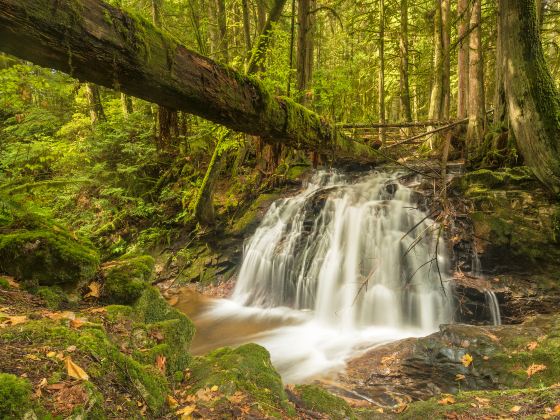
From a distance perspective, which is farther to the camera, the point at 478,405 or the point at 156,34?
the point at 478,405

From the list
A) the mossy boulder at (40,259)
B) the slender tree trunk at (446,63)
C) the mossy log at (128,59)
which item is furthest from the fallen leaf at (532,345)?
the slender tree trunk at (446,63)

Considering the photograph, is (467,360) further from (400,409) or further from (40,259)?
(40,259)

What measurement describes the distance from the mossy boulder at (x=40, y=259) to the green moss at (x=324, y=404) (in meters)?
2.52

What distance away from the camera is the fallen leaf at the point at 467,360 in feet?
16.5

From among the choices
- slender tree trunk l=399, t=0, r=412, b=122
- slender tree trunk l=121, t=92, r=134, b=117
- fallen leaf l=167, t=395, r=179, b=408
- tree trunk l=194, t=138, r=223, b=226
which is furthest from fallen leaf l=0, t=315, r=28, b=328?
slender tree trunk l=399, t=0, r=412, b=122

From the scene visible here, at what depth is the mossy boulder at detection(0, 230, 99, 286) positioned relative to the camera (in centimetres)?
350

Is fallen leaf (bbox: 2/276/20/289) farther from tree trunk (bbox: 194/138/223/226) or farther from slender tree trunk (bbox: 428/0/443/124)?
slender tree trunk (bbox: 428/0/443/124)

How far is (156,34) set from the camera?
274 centimetres

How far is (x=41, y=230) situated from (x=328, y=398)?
133 inches

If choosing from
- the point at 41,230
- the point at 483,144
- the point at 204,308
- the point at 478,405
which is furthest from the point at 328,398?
the point at 483,144

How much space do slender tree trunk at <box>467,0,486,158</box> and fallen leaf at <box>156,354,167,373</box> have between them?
8.54 metres

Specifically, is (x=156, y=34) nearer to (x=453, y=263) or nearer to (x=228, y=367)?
(x=228, y=367)

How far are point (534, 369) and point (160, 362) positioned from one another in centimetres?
448

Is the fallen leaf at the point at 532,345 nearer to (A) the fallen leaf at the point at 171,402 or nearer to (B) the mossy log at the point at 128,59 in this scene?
(B) the mossy log at the point at 128,59
